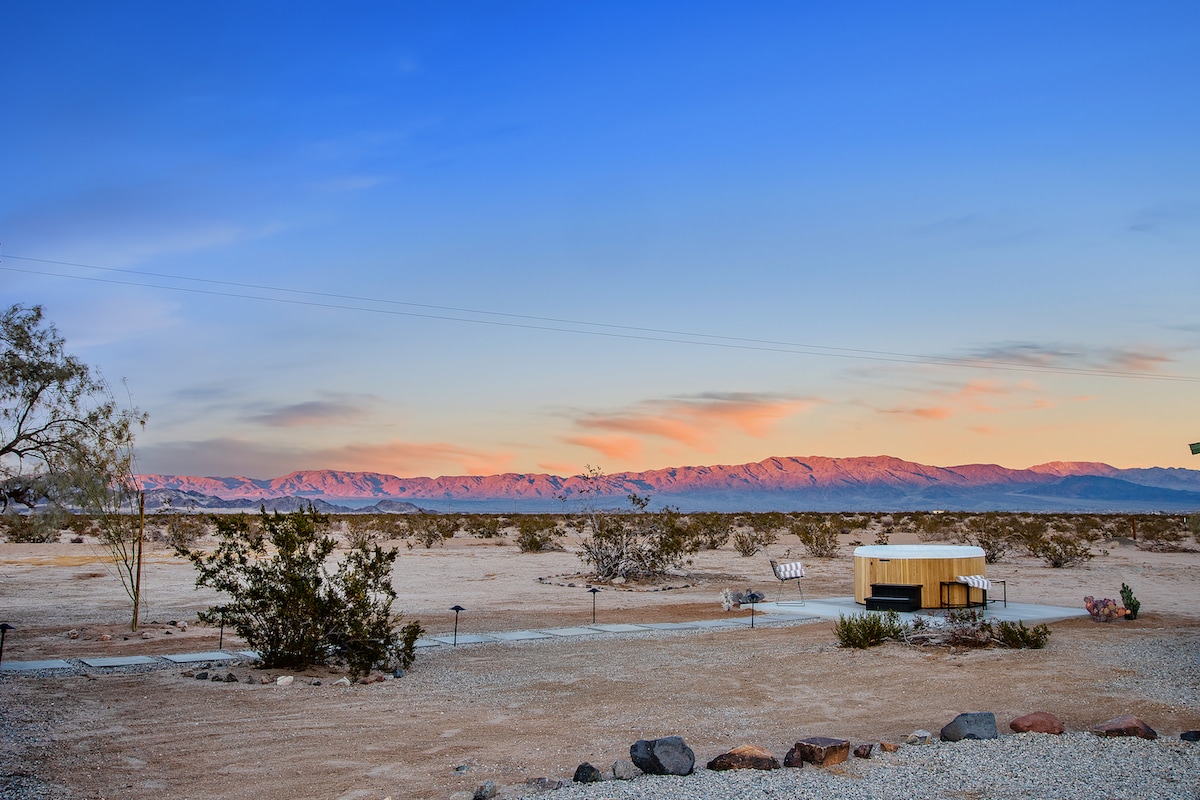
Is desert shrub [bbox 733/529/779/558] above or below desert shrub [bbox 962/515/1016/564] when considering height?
below

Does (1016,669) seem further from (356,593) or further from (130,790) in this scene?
(130,790)

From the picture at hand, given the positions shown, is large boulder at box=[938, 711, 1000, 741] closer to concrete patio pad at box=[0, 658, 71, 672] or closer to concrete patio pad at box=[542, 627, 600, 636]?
concrete patio pad at box=[542, 627, 600, 636]

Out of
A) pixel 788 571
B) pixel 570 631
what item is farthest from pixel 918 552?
pixel 570 631

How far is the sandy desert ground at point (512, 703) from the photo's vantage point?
24.2 feet

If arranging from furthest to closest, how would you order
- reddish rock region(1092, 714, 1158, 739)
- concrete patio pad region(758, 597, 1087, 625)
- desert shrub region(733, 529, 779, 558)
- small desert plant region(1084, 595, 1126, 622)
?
1. desert shrub region(733, 529, 779, 558)
2. concrete patio pad region(758, 597, 1087, 625)
3. small desert plant region(1084, 595, 1126, 622)
4. reddish rock region(1092, 714, 1158, 739)

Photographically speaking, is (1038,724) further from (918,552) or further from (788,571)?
(788,571)

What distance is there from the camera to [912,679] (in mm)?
10781

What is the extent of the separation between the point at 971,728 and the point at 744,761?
212 centimetres

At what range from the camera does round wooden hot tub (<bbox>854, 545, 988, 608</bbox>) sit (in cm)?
1684

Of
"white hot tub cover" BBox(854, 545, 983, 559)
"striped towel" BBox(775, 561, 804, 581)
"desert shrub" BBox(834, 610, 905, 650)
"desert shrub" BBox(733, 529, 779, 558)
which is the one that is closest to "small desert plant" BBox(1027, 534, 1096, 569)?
"desert shrub" BBox(733, 529, 779, 558)

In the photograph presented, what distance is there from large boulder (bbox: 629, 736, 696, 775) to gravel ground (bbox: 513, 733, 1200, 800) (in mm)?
81

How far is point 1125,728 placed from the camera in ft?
25.7

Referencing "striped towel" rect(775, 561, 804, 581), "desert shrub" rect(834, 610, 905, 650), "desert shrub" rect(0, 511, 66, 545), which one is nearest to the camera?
"desert shrub" rect(834, 610, 905, 650)

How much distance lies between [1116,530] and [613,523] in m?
35.1
